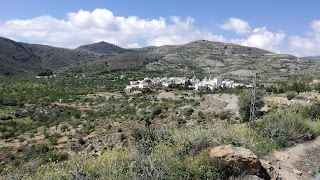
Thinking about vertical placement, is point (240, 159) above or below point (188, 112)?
above

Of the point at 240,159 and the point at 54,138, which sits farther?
the point at 54,138

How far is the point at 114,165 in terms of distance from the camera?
18.9 feet

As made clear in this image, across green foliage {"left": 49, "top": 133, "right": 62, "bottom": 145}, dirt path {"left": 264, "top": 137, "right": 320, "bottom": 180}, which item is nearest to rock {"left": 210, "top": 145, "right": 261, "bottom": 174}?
dirt path {"left": 264, "top": 137, "right": 320, "bottom": 180}

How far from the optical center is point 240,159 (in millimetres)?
6594

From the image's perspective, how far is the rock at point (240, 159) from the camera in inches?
258

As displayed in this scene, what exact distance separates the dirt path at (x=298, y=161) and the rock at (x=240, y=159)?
122 cm

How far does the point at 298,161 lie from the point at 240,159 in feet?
9.99

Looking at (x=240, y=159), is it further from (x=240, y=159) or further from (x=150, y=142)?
(x=150, y=142)

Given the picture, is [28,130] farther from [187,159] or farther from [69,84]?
[69,84]

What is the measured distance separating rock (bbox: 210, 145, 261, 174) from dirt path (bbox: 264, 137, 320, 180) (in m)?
1.22

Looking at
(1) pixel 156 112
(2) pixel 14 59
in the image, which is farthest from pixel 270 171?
(2) pixel 14 59

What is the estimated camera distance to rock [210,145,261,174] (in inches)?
258

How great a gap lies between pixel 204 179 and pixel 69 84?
97.7m

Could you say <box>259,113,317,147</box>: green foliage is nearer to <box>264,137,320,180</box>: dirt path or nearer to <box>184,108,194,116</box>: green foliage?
<box>264,137,320,180</box>: dirt path
